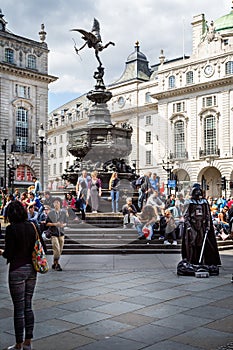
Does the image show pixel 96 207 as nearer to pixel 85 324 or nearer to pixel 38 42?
pixel 85 324

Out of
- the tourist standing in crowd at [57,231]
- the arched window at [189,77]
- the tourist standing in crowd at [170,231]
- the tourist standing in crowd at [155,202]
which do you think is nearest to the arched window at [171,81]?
the arched window at [189,77]

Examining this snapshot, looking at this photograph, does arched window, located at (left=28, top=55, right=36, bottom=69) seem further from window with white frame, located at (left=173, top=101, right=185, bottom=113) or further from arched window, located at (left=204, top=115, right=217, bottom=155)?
arched window, located at (left=204, top=115, right=217, bottom=155)

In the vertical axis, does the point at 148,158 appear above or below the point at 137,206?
above

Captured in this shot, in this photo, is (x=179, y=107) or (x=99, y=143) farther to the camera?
(x=179, y=107)

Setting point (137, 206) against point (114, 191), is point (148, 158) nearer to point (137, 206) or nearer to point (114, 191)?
point (137, 206)

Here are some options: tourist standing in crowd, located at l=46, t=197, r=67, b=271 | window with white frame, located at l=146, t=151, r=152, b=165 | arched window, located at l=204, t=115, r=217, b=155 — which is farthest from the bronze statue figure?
window with white frame, located at l=146, t=151, r=152, b=165

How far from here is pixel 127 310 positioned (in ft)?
22.3

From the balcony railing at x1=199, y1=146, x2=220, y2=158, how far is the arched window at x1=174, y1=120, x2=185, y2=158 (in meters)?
2.92

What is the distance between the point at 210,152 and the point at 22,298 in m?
51.0

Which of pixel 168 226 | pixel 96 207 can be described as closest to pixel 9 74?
pixel 96 207

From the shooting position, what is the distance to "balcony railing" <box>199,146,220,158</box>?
175 feet

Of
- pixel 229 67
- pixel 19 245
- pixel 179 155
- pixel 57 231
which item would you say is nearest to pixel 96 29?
pixel 57 231

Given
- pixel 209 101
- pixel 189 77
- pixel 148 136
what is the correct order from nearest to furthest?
1. pixel 209 101
2. pixel 189 77
3. pixel 148 136

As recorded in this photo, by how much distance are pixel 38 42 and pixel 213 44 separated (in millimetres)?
20484
